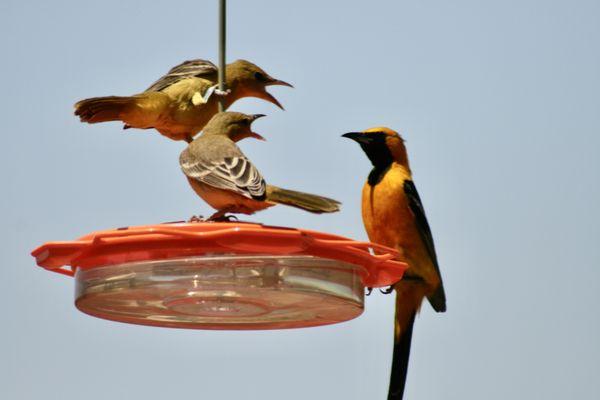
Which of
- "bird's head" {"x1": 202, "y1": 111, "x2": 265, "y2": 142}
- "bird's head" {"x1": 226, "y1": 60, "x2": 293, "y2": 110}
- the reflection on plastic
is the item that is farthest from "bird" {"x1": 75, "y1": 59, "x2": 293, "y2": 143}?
the reflection on plastic

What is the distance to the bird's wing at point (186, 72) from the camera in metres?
4.88

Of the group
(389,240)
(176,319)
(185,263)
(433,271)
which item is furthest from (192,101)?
(433,271)

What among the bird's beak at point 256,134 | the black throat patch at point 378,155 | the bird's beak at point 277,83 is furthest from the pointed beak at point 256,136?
the black throat patch at point 378,155

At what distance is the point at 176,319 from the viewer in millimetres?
3619

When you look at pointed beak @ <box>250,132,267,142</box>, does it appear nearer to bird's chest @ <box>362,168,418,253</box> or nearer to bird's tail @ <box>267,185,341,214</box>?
bird's tail @ <box>267,185,341,214</box>

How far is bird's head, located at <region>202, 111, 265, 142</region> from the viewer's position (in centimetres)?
369

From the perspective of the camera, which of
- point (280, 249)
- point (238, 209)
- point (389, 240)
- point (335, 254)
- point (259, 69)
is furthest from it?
point (389, 240)

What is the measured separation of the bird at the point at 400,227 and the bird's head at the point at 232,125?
2.39 metres

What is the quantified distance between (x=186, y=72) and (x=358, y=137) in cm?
161

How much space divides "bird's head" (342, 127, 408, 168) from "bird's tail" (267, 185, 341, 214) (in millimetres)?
2717

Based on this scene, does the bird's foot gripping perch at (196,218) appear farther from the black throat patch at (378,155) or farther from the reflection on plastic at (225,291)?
the black throat patch at (378,155)

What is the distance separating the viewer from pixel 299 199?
11.5ft

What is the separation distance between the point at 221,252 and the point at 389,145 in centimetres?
343

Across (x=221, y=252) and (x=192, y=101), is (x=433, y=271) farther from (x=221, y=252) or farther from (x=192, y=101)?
(x=221, y=252)
